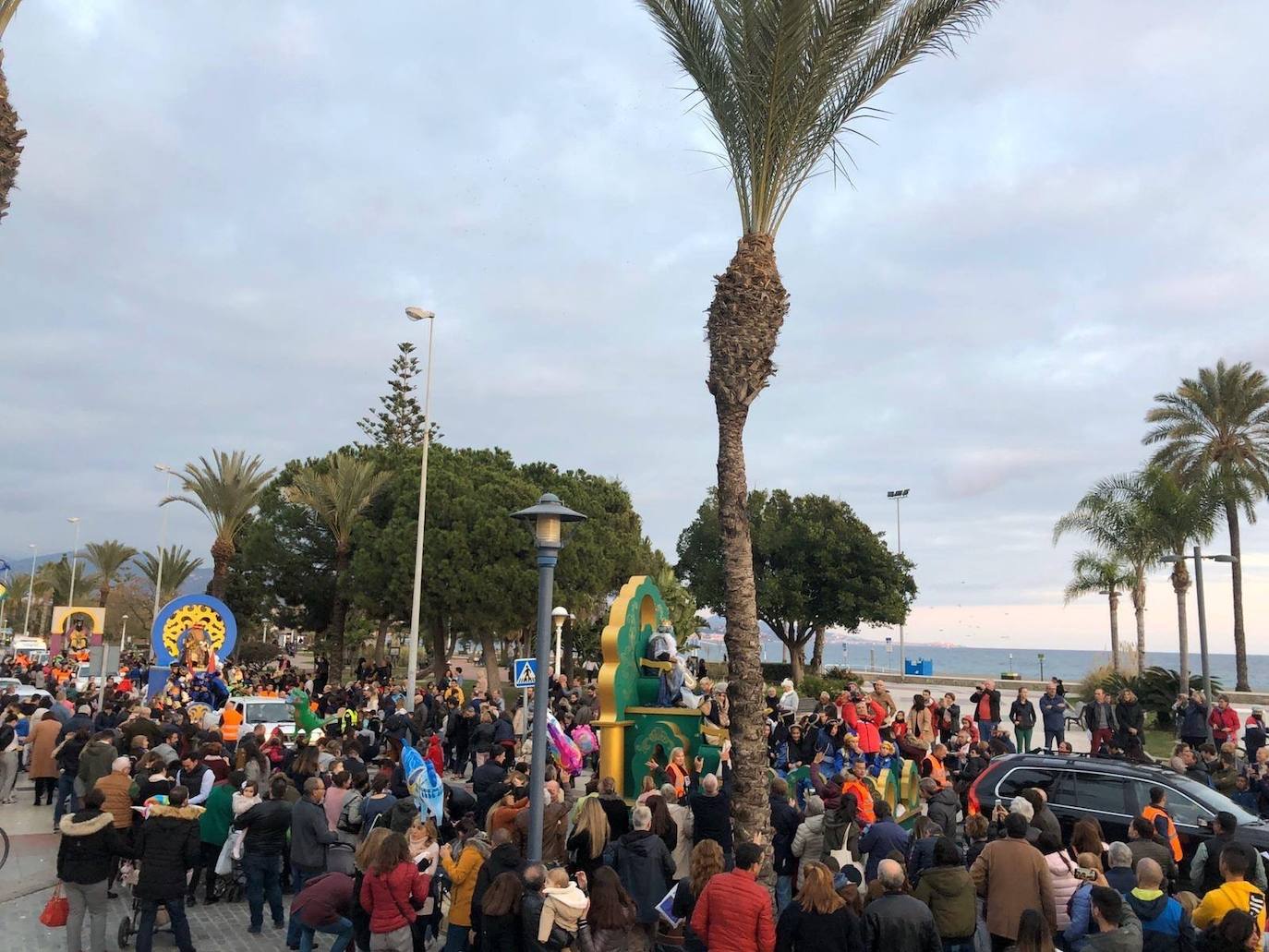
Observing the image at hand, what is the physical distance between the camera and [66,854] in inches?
305

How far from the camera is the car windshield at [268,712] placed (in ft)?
62.2

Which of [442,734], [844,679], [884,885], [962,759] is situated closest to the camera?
[884,885]

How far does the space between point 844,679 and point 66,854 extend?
35.2 meters

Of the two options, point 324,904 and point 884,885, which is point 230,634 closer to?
point 324,904

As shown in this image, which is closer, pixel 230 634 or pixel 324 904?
pixel 324 904

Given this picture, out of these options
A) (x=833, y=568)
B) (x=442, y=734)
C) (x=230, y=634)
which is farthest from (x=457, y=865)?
(x=833, y=568)

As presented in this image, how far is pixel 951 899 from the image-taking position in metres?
6.59

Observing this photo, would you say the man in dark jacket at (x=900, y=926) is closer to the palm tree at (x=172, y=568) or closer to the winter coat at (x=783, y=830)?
the winter coat at (x=783, y=830)

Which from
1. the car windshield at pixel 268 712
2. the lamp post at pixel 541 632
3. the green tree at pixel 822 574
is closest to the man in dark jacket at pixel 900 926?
the lamp post at pixel 541 632

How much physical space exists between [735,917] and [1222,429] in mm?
39231

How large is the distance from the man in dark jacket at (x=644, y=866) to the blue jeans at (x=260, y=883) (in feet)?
12.2

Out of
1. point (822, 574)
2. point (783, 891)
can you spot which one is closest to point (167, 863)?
point (783, 891)

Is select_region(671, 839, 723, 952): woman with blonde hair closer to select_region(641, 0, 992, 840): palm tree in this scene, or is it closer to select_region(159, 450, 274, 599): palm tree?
select_region(641, 0, 992, 840): palm tree

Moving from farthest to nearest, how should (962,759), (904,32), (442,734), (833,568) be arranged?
1. (833,568)
2. (442,734)
3. (962,759)
4. (904,32)
